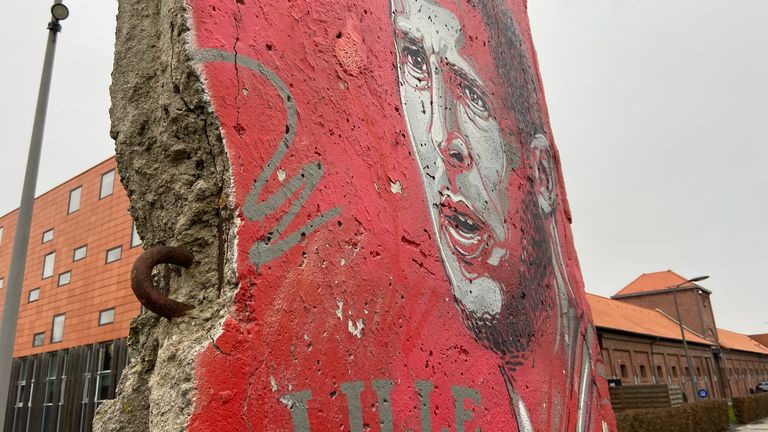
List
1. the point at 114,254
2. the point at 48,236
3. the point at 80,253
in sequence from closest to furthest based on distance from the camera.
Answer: the point at 114,254, the point at 80,253, the point at 48,236

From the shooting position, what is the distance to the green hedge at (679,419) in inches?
610

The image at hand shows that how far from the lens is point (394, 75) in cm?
264

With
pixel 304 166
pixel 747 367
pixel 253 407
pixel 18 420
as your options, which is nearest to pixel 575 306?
pixel 304 166

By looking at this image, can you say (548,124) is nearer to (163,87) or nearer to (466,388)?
(466,388)

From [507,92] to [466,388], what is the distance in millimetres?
1953

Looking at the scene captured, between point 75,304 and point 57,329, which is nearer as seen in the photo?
point 75,304

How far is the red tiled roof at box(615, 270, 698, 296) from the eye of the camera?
50656mm

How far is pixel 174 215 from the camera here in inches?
72.8

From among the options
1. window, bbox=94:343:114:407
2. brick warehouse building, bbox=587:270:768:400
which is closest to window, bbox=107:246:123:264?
window, bbox=94:343:114:407

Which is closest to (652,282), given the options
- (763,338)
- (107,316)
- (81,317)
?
(763,338)

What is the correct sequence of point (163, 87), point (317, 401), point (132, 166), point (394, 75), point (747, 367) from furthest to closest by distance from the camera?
point (747, 367) < point (394, 75) < point (132, 166) < point (163, 87) < point (317, 401)

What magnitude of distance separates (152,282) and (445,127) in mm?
1709

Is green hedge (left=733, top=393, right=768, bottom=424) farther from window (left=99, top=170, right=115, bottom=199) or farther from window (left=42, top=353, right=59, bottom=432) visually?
window (left=99, top=170, right=115, bottom=199)

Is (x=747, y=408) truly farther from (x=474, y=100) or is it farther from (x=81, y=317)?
(x=474, y=100)
